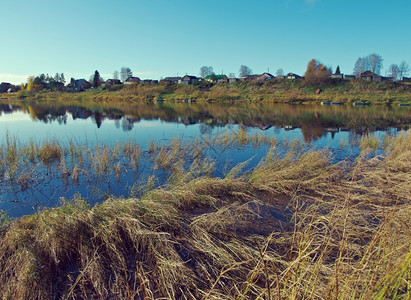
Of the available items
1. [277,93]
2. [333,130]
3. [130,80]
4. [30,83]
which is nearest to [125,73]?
[130,80]

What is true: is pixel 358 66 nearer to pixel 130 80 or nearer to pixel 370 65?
pixel 370 65

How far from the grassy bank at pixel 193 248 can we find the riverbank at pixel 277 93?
43.8 metres

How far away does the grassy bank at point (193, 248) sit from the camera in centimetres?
214

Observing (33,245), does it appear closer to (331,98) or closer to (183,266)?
(183,266)

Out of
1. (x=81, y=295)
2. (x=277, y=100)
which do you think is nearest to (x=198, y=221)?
(x=81, y=295)

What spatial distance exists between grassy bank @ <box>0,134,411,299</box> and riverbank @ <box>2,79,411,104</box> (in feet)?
144

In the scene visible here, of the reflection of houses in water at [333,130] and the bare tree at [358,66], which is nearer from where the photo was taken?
the reflection of houses in water at [333,130]

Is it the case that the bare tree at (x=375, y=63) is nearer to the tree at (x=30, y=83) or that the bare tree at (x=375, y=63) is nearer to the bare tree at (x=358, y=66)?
the bare tree at (x=358, y=66)

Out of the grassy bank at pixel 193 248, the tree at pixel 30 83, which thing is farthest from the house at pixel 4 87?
A: the grassy bank at pixel 193 248

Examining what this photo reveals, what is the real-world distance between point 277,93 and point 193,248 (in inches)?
2128

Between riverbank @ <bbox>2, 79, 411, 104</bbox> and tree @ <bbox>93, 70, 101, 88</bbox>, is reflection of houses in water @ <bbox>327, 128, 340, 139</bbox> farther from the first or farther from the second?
tree @ <bbox>93, 70, 101, 88</bbox>

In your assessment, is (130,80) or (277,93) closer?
(277,93)

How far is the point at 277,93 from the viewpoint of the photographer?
52781 millimetres

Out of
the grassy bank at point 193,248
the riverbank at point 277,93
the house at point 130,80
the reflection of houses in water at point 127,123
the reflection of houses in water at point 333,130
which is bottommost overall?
the grassy bank at point 193,248
